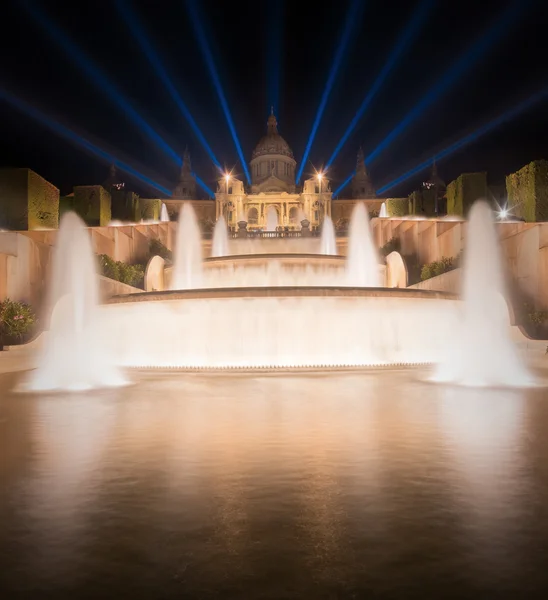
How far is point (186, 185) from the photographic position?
9575 cm

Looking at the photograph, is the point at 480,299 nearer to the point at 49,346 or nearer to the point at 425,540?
the point at 49,346

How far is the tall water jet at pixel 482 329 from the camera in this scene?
10241 mm

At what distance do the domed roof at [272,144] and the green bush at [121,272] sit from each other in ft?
237

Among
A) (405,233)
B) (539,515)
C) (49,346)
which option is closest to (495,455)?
(539,515)

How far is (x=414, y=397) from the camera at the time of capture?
752cm

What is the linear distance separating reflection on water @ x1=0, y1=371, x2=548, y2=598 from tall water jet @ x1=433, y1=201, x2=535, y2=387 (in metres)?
4.09

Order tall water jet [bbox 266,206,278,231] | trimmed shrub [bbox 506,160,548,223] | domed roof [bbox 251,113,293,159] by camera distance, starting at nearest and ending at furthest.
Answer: trimmed shrub [bbox 506,160,548,223]
tall water jet [bbox 266,206,278,231]
domed roof [bbox 251,113,293,159]

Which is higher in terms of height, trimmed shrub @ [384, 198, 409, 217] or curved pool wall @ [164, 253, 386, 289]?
trimmed shrub @ [384, 198, 409, 217]

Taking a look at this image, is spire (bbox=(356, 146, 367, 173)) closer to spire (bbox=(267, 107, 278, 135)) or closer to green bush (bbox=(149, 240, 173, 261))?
spire (bbox=(267, 107, 278, 135))

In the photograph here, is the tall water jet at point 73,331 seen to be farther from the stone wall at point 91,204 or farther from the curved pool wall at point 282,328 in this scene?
the stone wall at point 91,204

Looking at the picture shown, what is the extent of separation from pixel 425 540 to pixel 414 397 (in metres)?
4.95

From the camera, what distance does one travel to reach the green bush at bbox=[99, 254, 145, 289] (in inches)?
898

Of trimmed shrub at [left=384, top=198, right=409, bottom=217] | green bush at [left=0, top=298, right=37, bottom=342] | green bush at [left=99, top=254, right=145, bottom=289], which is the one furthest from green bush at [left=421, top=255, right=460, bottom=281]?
trimmed shrub at [left=384, top=198, right=409, bottom=217]

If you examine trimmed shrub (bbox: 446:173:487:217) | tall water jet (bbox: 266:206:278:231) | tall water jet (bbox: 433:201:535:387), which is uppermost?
tall water jet (bbox: 266:206:278:231)
